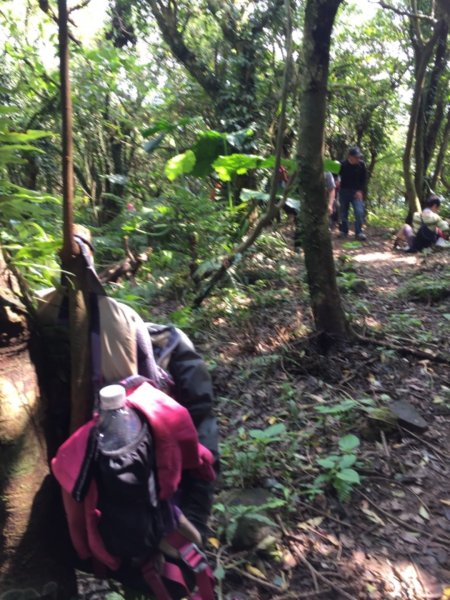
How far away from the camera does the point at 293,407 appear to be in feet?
13.1

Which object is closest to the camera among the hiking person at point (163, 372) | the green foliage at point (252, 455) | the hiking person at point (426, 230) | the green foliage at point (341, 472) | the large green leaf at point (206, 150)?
the hiking person at point (163, 372)

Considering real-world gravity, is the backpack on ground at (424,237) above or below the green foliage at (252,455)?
above

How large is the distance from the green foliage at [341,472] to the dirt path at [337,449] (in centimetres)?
4

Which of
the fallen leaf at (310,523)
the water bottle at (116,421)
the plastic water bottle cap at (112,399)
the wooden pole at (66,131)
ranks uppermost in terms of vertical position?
the wooden pole at (66,131)

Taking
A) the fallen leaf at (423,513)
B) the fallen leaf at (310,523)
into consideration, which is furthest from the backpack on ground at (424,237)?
the fallen leaf at (310,523)

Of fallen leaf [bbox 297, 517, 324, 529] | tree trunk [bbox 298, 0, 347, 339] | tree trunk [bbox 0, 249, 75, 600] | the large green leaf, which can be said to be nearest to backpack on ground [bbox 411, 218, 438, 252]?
the large green leaf

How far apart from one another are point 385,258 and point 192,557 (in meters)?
8.26

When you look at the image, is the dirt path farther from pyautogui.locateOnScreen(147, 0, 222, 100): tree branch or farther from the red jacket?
pyautogui.locateOnScreen(147, 0, 222, 100): tree branch

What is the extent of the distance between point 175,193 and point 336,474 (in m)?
5.69

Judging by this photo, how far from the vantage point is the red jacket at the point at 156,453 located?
1661 millimetres

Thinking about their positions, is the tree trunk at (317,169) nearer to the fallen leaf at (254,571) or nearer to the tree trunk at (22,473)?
the fallen leaf at (254,571)

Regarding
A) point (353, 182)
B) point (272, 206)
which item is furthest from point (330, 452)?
point (353, 182)

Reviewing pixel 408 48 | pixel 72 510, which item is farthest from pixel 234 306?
pixel 408 48

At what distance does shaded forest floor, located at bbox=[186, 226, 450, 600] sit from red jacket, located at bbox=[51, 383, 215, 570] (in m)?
1.12
